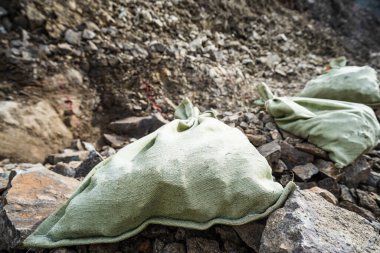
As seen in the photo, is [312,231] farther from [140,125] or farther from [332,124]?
[140,125]

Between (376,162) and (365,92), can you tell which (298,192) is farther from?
(365,92)

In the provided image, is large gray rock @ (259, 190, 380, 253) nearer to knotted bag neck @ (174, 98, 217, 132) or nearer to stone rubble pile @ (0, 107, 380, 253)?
stone rubble pile @ (0, 107, 380, 253)

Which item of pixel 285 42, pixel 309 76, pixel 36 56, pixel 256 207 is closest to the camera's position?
pixel 256 207

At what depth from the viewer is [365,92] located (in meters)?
2.88

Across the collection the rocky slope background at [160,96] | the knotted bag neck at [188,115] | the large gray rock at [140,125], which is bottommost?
the large gray rock at [140,125]

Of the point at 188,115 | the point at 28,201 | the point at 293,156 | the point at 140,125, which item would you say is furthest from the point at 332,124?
the point at 28,201

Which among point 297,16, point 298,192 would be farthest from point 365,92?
point 297,16

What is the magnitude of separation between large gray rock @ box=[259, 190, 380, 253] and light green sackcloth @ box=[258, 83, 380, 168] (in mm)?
801

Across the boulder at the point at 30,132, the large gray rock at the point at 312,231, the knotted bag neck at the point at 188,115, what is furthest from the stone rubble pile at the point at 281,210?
the knotted bag neck at the point at 188,115

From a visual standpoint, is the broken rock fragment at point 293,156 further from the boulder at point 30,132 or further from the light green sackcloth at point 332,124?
the boulder at point 30,132

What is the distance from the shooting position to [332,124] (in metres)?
2.29

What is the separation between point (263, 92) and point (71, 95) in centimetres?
188

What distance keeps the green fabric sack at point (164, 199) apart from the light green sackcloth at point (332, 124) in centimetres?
97

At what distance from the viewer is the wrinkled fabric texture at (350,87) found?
2891 mm
